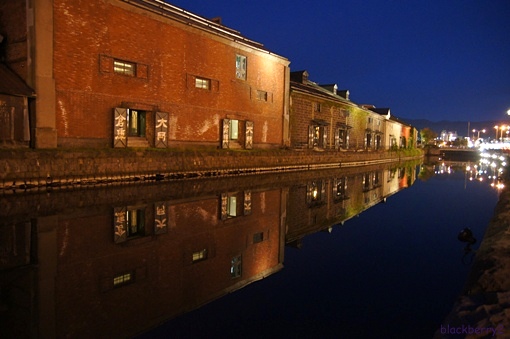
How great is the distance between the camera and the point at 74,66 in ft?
50.2

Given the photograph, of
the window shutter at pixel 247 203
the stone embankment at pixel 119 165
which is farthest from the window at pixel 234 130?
the window shutter at pixel 247 203

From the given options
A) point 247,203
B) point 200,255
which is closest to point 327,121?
point 247,203

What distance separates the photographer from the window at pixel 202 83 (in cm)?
2134

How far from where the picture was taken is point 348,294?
17.2ft

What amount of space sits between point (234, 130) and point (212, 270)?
19.2 meters

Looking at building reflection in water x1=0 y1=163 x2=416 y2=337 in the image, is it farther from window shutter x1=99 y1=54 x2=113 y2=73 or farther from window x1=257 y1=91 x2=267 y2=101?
window x1=257 y1=91 x2=267 y2=101

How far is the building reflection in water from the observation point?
4324mm

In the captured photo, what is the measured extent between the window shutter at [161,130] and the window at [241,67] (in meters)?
7.38

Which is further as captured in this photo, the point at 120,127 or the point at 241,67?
the point at 241,67

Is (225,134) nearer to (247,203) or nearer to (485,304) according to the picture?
(247,203)

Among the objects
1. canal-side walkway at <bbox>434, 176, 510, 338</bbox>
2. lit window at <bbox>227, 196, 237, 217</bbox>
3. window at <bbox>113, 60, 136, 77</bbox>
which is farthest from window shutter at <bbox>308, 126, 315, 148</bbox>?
canal-side walkway at <bbox>434, 176, 510, 338</bbox>

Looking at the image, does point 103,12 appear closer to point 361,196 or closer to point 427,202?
point 361,196

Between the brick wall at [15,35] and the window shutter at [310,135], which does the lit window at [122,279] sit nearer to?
the brick wall at [15,35]

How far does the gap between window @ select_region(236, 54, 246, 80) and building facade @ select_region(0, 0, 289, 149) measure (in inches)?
2.7
